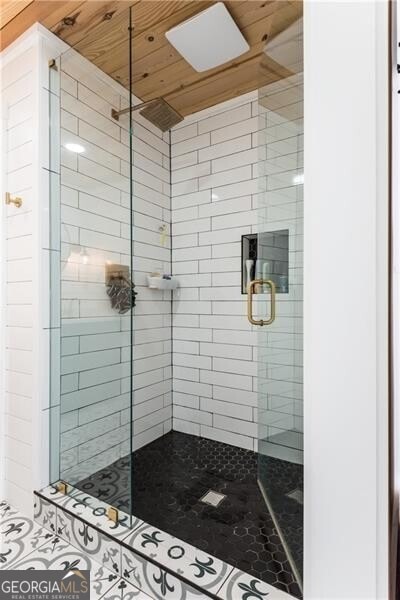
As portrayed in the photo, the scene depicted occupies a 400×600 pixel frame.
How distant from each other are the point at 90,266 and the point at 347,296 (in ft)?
4.43

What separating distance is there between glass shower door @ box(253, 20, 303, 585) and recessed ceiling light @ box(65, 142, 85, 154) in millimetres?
977

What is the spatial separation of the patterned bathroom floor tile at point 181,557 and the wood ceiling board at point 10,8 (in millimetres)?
2264

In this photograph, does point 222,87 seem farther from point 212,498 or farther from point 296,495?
point 212,498

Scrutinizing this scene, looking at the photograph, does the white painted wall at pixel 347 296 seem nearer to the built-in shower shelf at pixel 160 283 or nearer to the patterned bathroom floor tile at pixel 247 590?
the patterned bathroom floor tile at pixel 247 590

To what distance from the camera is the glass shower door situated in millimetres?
1086

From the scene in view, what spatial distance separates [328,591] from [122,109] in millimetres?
2181

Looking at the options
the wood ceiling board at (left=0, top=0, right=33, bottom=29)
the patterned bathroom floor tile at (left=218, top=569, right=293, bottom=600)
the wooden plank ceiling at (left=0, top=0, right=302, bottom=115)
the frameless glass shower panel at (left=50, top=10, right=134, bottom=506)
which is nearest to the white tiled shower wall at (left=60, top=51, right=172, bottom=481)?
the frameless glass shower panel at (left=50, top=10, right=134, bottom=506)

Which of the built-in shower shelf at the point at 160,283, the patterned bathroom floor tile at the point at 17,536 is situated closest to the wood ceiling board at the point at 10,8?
the built-in shower shelf at the point at 160,283

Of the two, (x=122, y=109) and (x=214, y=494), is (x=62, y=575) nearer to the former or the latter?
(x=214, y=494)

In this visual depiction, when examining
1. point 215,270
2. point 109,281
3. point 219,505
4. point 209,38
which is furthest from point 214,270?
point 219,505

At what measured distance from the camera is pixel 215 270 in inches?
88.5

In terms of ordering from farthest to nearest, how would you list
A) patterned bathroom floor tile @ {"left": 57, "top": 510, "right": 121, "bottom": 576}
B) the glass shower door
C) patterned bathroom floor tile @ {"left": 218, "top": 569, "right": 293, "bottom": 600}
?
patterned bathroom floor tile @ {"left": 57, "top": 510, "right": 121, "bottom": 576} < the glass shower door < patterned bathroom floor tile @ {"left": 218, "top": 569, "right": 293, "bottom": 600}

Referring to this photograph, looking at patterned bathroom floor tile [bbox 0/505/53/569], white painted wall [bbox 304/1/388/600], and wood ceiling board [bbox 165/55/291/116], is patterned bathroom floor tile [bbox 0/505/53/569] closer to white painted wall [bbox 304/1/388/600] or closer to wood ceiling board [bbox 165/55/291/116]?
white painted wall [bbox 304/1/388/600]

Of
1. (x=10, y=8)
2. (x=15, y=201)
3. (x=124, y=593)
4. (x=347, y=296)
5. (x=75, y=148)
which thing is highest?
(x=10, y=8)
